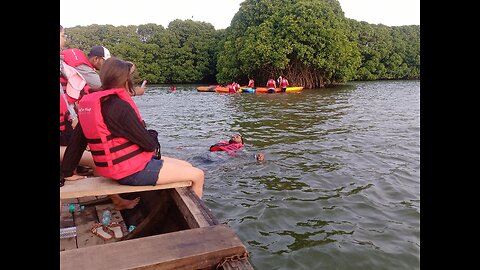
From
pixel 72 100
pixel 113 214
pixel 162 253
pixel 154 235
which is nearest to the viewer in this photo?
pixel 162 253

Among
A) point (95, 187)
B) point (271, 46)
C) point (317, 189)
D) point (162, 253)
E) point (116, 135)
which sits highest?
point (271, 46)

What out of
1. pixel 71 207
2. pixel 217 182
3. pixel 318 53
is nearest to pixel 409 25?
pixel 318 53

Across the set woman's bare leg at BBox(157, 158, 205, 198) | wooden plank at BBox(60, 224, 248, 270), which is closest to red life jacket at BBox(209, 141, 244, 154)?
woman's bare leg at BBox(157, 158, 205, 198)

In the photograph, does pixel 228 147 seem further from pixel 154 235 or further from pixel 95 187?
pixel 154 235

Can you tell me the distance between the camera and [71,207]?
441cm

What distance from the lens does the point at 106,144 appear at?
3656 mm

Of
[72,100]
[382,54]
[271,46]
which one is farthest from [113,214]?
[382,54]

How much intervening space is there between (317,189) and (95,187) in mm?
4358

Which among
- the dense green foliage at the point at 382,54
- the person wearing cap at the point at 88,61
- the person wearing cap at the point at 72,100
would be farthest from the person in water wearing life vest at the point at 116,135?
the dense green foliage at the point at 382,54
